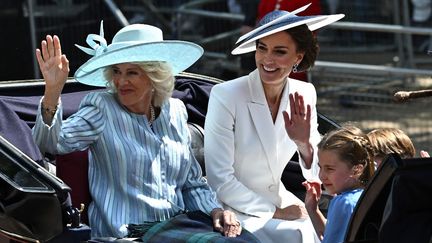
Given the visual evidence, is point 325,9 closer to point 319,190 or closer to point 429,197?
point 319,190

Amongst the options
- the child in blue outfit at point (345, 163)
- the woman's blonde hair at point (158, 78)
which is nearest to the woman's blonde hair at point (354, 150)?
the child in blue outfit at point (345, 163)

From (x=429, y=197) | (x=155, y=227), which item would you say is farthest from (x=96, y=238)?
(x=429, y=197)

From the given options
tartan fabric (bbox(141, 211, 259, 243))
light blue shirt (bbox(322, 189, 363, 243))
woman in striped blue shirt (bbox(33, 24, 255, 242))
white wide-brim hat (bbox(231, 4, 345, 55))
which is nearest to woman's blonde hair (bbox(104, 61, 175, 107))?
woman in striped blue shirt (bbox(33, 24, 255, 242))

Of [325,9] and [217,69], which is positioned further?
[325,9]

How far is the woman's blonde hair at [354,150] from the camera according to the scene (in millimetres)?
4270

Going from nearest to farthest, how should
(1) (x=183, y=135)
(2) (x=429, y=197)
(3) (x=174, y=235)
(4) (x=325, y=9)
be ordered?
(2) (x=429, y=197) → (3) (x=174, y=235) → (1) (x=183, y=135) → (4) (x=325, y=9)

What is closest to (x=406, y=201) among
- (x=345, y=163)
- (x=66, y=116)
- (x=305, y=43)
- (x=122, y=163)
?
(x=345, y=163)

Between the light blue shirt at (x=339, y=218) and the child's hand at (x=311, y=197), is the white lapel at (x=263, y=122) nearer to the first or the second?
the child's hand at (x=311, y=197)

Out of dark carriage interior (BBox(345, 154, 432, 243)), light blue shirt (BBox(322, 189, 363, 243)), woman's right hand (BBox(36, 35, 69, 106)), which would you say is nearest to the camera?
dark carriage interior (BBox(345, 154, 432, 243))

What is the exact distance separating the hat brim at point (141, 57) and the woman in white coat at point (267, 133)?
0.21 metres

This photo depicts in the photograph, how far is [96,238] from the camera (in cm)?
443

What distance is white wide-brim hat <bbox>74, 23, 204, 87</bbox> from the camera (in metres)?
4.69

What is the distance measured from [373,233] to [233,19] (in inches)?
273

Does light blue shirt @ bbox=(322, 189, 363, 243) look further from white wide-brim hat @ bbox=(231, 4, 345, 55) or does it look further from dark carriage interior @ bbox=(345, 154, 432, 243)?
white wide-brim hat @ bbox=(231, 4, 345, 55)
